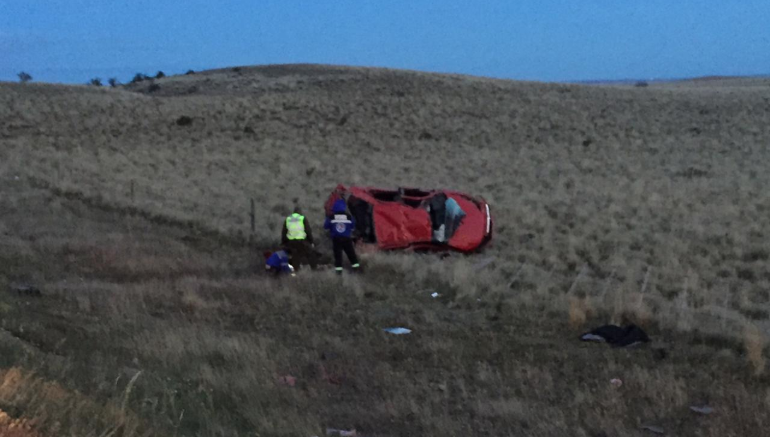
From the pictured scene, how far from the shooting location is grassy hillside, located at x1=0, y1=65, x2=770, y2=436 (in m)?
6.54

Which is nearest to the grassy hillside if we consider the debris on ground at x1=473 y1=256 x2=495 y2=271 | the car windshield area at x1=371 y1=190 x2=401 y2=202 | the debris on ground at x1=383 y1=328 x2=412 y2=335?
the debris on ground at x1=383 y1=328 x2=412 y2=335

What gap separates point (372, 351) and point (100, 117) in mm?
37699

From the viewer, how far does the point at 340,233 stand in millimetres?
12797

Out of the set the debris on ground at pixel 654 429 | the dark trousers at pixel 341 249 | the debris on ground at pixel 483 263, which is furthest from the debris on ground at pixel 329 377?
the debris on ground at pixel 483 263

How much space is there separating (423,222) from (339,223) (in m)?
2.35

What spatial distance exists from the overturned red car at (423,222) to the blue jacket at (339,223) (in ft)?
5.21

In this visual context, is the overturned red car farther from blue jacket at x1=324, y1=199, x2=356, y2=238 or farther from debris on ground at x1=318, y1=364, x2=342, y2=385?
debris on ground at x1=318, y1=364, x2=342, y2=385

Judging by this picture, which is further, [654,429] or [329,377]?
[329,377]

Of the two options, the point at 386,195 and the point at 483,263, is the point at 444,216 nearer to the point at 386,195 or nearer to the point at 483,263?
the point at 386,195

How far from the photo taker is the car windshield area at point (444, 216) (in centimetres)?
1475

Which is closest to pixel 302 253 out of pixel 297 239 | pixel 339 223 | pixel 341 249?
pixel 297 239

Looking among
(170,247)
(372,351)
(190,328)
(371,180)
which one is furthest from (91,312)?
(371,180)

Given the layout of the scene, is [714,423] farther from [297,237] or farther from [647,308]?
[297,237]

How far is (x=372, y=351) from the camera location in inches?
345
